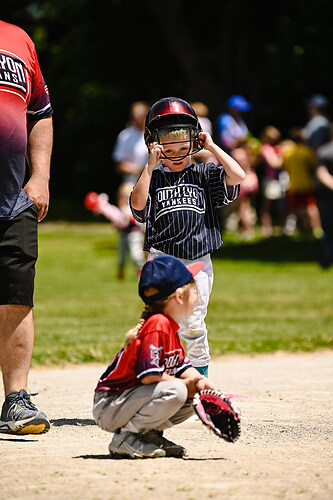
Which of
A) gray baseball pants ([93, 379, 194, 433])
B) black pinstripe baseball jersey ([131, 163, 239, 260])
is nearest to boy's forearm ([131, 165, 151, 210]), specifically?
black pinstripe baseball jersey ([131, 163, 239, 260])

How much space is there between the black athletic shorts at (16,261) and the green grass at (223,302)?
3.00 metres

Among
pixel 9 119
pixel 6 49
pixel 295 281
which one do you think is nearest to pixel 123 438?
Result: pixel 9 119

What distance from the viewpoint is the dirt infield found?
3.97m

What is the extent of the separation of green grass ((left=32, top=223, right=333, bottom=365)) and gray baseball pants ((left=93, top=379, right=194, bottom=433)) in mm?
3695

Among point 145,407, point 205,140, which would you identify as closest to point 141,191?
point 205,140

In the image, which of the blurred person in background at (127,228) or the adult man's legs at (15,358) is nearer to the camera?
the adult man's legs at (15,358)

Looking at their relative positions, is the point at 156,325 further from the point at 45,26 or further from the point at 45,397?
the point at 45,26

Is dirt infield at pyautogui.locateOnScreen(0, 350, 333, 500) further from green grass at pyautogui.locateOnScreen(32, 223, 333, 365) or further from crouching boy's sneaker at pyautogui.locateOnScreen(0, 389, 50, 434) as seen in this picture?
green grass at pyautogui.locateOnScreen(32, 223, 333, 365)

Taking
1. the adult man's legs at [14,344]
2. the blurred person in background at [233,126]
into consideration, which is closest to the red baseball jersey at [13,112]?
the adult man's legs at [14,344]

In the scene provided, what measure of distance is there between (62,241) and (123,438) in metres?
18.8

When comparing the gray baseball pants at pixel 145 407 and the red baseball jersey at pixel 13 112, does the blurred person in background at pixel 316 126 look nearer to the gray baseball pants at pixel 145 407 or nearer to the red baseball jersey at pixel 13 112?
the red baseball jersey at pixel 13 112

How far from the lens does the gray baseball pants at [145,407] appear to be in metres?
4.51

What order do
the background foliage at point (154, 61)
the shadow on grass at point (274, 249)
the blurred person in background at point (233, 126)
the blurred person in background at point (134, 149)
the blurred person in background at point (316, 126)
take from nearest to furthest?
the blurred person in background at point (134, 149) → the blurred person in background at point (316, 126) → the blurred person in background at point (233, 126) → the shadow on grass at point (274, 249) → the background foliage at point (154, 61)

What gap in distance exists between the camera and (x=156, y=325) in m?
4.58
